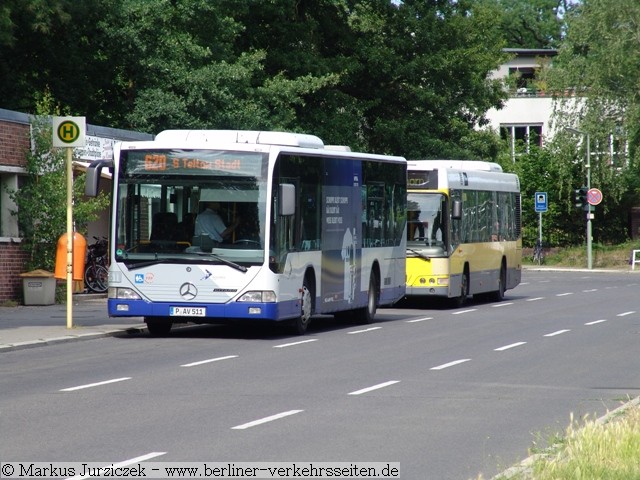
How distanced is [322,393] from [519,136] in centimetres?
7663

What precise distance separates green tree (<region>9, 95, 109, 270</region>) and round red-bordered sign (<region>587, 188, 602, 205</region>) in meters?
35.7

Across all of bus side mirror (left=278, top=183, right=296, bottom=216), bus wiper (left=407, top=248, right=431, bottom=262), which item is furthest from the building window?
bus side mirror (left=278, top=183, right=296, bottom=216)

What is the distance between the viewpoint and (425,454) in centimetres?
954

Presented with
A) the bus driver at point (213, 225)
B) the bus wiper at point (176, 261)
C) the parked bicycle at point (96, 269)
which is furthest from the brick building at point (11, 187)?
the bus driver at point (213, 225)

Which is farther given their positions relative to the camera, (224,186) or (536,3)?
(536,3)

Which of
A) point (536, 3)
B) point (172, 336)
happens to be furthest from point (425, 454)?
point (536, 3)

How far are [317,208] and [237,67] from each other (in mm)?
18469

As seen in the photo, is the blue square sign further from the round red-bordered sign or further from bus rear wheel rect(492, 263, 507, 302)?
bus rear wheel rect(492, 263, 507, 302)

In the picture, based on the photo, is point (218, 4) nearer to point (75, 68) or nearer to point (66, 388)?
point (75, 68)

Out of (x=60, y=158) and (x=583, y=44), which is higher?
(x=583, y=44)

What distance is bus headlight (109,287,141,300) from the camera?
66.9 ft

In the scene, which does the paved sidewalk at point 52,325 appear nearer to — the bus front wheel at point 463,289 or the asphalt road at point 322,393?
the asphalt road at point 322,393

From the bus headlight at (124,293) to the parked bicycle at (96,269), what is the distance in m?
11.1

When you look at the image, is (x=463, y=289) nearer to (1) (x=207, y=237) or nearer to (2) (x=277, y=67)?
(1) (x=207, y=237)
